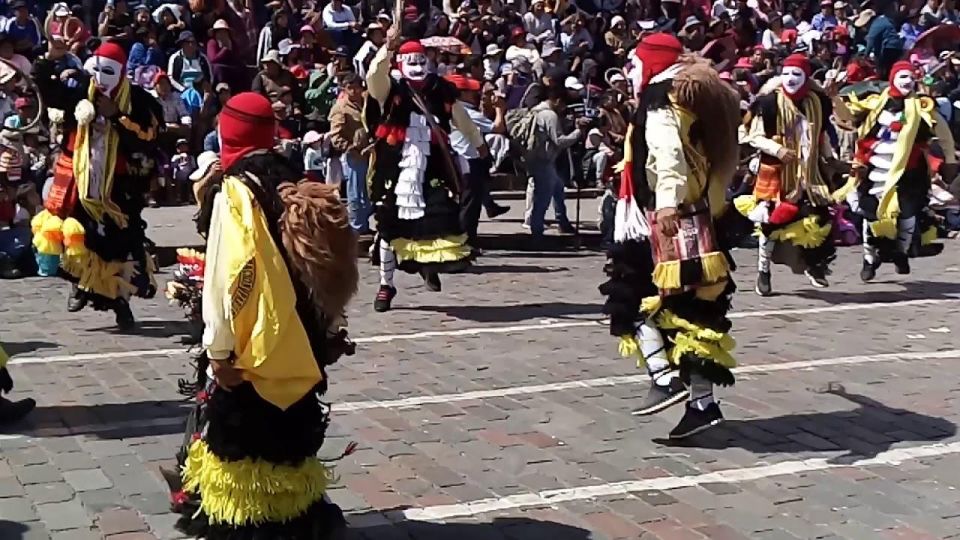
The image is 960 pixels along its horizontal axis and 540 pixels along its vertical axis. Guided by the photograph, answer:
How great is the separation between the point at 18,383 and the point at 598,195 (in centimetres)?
1130

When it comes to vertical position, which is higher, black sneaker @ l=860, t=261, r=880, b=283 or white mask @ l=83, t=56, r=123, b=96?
white mask @ l=83, t=56, r=123, b=96

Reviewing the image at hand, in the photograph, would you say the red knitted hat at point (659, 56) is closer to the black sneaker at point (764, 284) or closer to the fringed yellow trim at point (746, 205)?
the fringed yellow trim at point (746, 205)

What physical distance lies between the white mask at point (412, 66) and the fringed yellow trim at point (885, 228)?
4.67 meters

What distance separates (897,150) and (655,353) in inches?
237

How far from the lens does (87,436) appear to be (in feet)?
22.8

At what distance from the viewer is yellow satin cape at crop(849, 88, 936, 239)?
11.9 m

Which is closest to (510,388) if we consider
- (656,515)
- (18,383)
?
(656,515)

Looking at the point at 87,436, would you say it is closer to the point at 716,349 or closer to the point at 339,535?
the point at 339,535

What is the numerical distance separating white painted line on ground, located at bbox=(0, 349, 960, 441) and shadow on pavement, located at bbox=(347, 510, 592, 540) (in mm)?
1930

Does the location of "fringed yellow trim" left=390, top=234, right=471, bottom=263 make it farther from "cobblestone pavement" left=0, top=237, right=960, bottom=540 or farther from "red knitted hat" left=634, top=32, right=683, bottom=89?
"red knitted hat" left=634, top=32, right=683, bottom=89

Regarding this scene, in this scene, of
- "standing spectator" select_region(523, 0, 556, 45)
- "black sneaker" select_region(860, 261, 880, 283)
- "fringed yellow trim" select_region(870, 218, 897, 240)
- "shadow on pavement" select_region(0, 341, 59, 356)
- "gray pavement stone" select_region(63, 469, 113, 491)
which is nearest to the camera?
"gray pavement stone" select_region(63, 469, 113, 491)

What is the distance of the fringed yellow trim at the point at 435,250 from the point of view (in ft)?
33.9

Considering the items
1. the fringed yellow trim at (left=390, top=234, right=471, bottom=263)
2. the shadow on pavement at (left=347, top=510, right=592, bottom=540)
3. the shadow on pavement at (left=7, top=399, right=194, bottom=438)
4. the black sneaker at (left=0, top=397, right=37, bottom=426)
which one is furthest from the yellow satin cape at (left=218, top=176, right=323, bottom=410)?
the fringed yellow trim at (left=390, top=234, right=471, bottom=263)

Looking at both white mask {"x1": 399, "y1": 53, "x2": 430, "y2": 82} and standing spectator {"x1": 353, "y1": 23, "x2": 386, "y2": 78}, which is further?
standing spectator {"x1": 353, "y1": 23, "x2": 386, "y2": 78}
